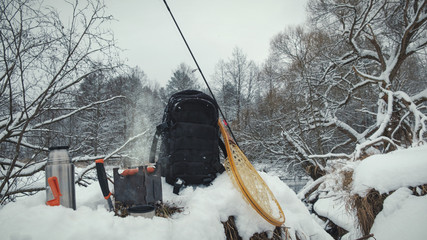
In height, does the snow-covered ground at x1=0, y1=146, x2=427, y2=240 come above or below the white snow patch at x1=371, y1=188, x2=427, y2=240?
above

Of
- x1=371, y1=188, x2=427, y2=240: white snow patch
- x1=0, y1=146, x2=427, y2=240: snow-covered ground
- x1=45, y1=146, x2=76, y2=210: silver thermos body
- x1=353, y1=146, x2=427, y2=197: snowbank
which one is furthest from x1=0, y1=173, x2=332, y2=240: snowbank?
x1=353, y1=146, x2=427, y2=197: snowbank

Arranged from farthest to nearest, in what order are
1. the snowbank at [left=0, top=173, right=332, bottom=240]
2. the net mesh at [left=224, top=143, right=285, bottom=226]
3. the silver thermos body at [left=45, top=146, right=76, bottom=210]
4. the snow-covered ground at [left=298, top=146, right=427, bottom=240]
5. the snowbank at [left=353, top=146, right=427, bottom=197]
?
the snowbank at [left=353, top=146, right=427, bottom=197]
the snow-covered ground at [left=298, top=146, right=427, bottom=240]
the net mesh at [left=224, top=143, right=285, bottom=226]
the silver thermos body at [left=45, top=146, right=76, bottom=210]
the snowbank at [left=0, top=173, right=332, bottom=240]

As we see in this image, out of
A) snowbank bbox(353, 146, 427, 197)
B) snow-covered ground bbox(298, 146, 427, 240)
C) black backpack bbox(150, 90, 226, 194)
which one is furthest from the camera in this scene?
snowbank bbox(353, 146, 427, 197)

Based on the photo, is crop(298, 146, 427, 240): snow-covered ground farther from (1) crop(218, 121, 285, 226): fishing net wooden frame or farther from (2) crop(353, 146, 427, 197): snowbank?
(1) crop(218, 121, 285, 226): fishing net wooden frame

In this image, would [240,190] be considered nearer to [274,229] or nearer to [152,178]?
[274,229]

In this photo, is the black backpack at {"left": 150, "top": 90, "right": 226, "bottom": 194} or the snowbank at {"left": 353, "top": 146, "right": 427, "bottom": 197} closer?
the black backpack at {"left": 150, "top": 90, "right": 226, "bottom": 194}

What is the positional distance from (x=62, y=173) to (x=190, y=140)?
1157mm

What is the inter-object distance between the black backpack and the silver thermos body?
3.07 feet

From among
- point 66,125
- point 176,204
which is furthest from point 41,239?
point 66,125

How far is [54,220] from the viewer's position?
116 cm

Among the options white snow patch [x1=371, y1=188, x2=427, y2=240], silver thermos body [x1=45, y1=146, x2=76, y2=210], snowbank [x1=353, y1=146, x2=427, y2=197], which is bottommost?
white snow patch [x1=371, y1=188, x2=427, y2=240]

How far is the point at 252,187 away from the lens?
207 centimetres

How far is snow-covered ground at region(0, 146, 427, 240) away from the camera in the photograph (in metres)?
1.17

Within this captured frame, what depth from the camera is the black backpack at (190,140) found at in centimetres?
234
